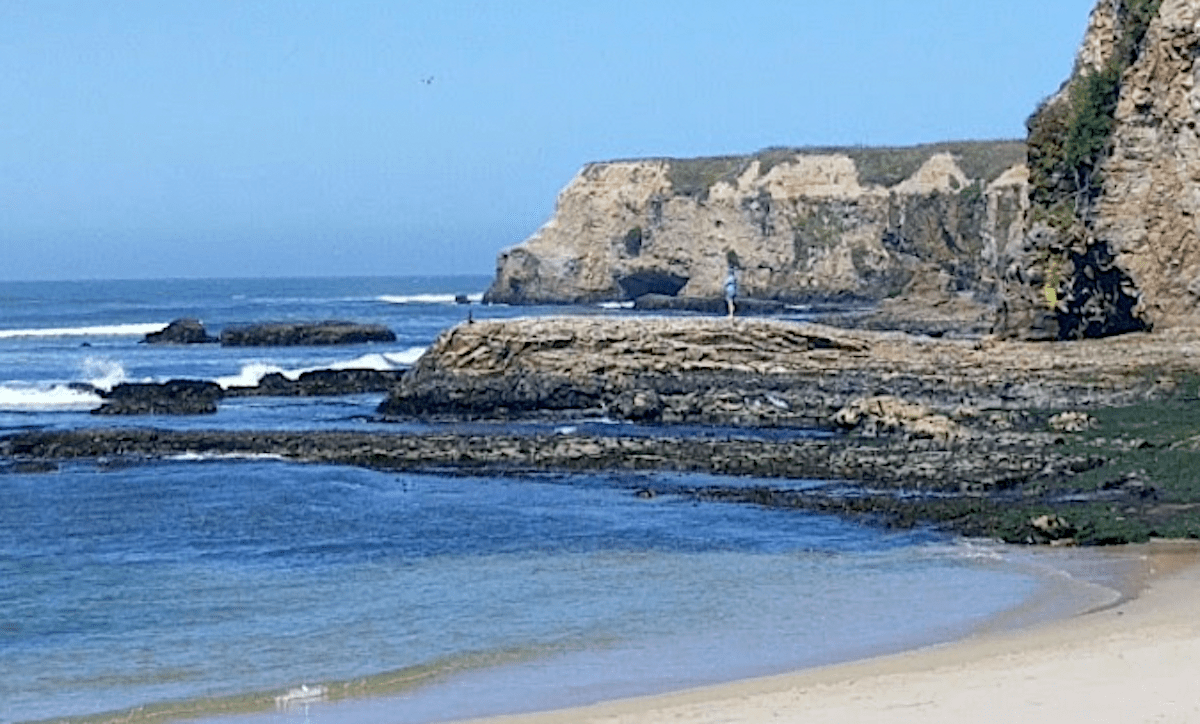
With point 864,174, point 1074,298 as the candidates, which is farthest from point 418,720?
point 864,174

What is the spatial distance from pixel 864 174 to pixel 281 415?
60.3 m

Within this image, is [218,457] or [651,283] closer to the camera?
[218,457]

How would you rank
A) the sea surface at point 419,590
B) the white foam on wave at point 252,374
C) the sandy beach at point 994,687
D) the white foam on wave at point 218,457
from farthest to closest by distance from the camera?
1. the white foam on wave at point 252,374
2. the white foam on wave at point 218,457
3. the sea surface at point 419,590
4. the sandy beach at point 994,687

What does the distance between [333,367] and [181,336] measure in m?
18.1

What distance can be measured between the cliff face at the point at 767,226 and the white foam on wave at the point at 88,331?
21908mm

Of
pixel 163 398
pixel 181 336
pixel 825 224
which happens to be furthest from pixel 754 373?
pixel 825 224

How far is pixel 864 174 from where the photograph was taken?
298 feet

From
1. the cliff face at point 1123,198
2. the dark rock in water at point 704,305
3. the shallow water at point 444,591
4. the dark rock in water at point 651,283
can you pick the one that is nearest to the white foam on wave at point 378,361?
the cliff face at point 1123,198

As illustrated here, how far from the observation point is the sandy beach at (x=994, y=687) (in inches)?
383

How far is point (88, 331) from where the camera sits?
2953 inches

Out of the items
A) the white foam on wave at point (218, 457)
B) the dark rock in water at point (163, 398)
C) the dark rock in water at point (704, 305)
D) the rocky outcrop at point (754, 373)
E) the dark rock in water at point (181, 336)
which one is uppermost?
the rocky outcrop at point (754, 373)

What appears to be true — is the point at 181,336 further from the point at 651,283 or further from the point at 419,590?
the point at 419,590

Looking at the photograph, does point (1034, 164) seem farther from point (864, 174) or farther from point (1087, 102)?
point (864, 174)

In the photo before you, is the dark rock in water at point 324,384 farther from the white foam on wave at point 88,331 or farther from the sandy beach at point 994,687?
the white foam on wave at point 88,331
